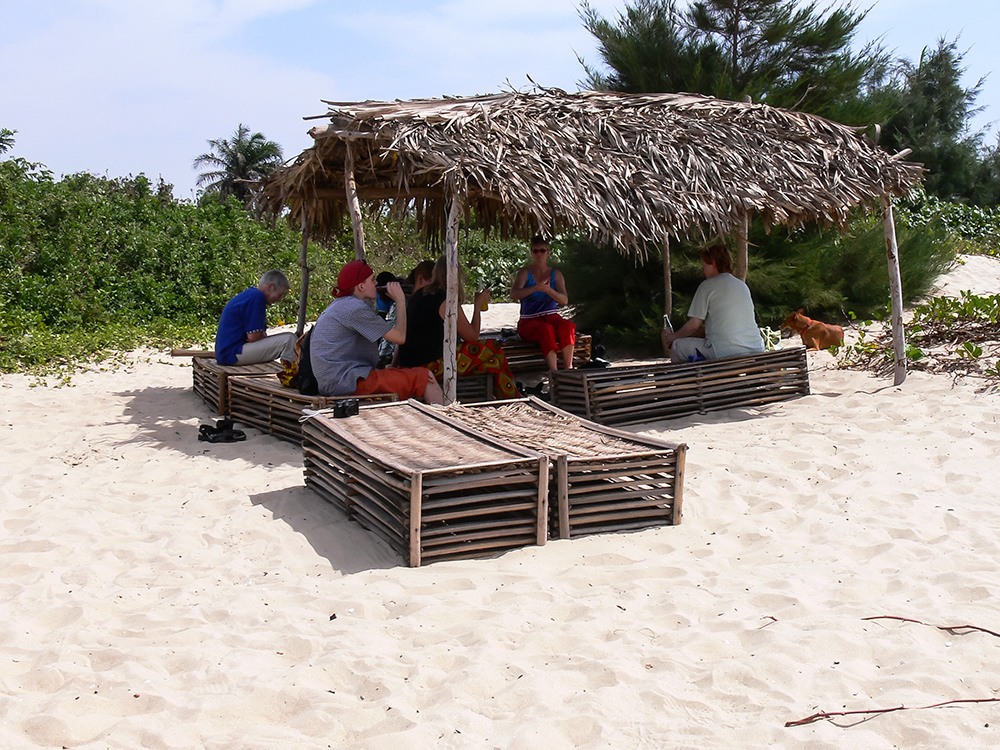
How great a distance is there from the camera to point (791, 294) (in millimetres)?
11258

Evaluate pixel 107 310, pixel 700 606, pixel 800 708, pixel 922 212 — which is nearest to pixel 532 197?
pixel 700 606

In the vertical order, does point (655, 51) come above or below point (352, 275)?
above

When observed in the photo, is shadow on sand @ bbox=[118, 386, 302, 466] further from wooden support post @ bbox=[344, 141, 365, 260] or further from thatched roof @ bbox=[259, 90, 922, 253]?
thatched roof @ bbox=[259, 90, 922, 253]

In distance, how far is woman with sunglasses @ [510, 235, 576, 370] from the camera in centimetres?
789

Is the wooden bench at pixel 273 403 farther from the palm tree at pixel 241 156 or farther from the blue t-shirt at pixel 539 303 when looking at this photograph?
the palm tree at pixel 241 156

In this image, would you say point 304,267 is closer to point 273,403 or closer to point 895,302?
point 273,403

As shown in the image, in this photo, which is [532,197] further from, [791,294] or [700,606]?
[791,294]

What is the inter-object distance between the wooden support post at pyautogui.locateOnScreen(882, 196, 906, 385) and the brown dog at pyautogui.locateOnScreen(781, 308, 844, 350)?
1.05m

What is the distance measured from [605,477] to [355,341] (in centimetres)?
249

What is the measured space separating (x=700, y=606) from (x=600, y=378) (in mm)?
3383

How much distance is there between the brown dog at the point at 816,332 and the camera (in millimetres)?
9445

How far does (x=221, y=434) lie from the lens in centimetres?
647

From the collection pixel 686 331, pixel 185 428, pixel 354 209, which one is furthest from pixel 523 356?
pixel 185 428

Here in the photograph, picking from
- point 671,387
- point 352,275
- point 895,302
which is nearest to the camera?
point 352,275
